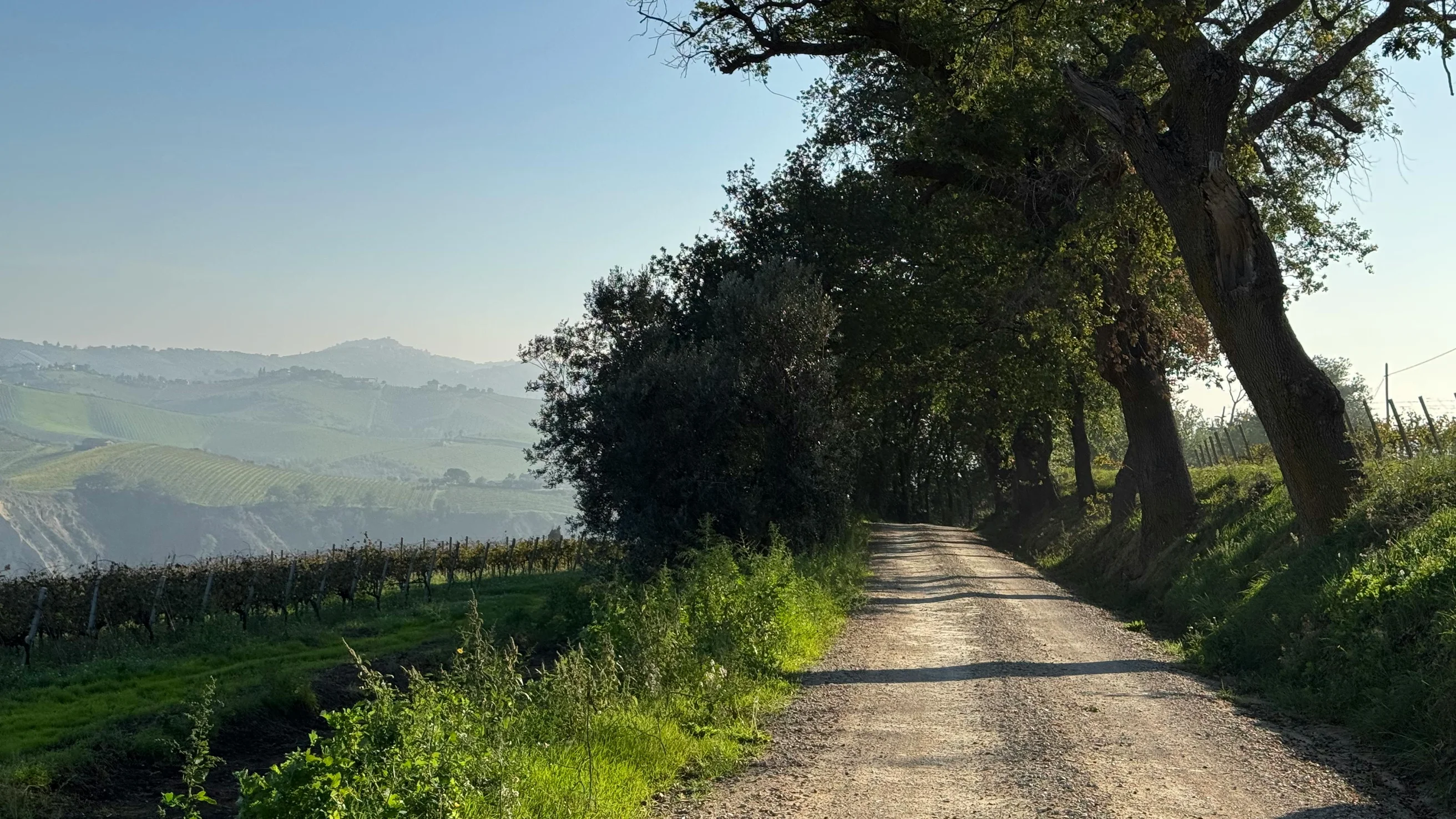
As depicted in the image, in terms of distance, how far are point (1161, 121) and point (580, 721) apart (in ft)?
53.1

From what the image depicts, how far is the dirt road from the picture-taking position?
7.64 meters

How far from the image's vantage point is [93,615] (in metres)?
32.7

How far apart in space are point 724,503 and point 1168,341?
1174 centimetres

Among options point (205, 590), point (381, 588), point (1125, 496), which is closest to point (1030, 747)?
point (1125, 496)

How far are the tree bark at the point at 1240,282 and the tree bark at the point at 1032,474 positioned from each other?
3016cm

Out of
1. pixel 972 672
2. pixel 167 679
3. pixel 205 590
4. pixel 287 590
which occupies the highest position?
pixel 972 672

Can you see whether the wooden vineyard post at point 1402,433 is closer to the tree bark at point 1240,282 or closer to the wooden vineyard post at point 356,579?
the tree bark at point 1240,282

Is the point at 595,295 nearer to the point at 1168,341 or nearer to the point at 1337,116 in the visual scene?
the point at 1168,341

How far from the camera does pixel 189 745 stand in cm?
1747

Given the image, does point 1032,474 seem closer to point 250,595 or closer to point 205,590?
point 250,595

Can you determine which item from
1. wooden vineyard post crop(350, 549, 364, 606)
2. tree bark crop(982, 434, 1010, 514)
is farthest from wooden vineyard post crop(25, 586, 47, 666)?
tree bark crop(982, 434, 1010, 514)

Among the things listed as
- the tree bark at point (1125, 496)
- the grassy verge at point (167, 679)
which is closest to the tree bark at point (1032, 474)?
the tree bark at point (1125, 496)

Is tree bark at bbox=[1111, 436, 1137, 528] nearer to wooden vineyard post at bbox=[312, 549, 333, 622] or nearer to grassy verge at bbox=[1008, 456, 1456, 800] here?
grassy verge at bbox=[1008, 456, 1456, 800]

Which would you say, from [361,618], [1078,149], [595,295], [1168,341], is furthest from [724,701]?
[361,618]
